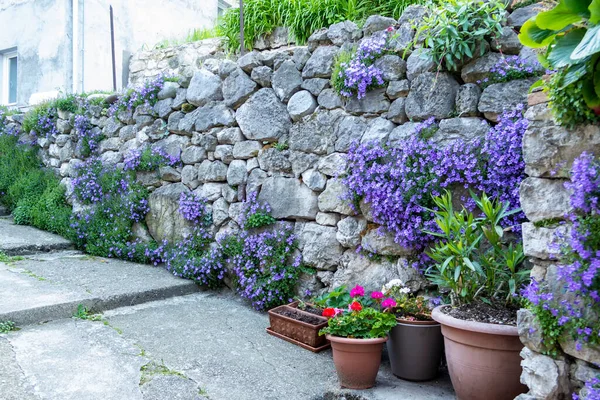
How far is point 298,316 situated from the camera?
345 centimetres

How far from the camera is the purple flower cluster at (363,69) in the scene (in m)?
3.56

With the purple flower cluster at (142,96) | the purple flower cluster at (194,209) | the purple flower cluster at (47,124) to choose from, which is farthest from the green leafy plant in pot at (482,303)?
the purple flower cluster at (47,124)

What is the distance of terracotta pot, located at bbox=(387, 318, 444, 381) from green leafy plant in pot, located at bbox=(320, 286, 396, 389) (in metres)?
0.10

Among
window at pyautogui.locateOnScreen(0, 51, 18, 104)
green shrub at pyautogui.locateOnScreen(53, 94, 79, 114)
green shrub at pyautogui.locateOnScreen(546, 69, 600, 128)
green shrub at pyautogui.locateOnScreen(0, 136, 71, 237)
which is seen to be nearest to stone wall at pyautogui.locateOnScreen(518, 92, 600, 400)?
green shrub at pyautogui.locateOnScreen(546, 69, 600, 128)

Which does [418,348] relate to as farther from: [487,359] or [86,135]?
[86,135]

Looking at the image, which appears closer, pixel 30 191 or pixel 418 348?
pixel 418 348

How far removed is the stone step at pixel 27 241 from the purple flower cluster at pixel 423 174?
3.63 meters

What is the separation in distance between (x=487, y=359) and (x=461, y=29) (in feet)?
6.74

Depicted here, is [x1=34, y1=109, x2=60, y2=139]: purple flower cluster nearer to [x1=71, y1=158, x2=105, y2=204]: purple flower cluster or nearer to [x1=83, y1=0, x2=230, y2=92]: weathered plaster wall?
[x1=71, y1=158, x2=105, y2=204]: purple flower cluster

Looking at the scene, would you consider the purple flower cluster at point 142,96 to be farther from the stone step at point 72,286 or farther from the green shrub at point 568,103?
the green shrub at point 568,103

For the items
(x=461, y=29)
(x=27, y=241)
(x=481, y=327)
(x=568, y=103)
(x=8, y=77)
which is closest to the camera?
(x=568, y=103)

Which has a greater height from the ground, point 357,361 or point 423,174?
point 423,174

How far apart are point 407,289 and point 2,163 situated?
632 centimetres

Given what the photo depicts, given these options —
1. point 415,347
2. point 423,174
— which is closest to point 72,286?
point 415,347
